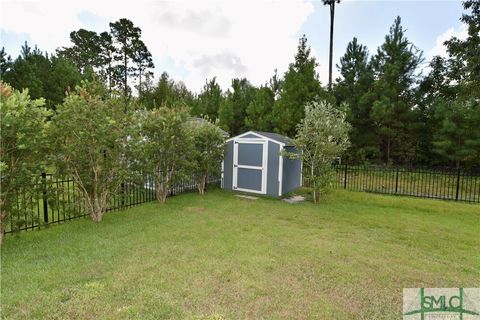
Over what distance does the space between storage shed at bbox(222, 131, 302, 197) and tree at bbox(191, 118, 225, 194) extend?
46 cm

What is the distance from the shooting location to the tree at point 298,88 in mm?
13500

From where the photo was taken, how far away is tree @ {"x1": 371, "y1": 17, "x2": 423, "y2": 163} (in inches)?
536

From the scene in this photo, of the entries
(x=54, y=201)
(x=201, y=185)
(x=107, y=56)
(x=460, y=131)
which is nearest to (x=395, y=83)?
(x=460, y=131)

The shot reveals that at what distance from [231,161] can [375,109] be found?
877cm

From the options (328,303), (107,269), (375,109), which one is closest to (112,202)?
(107,269)

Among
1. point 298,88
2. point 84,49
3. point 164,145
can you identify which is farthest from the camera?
point 84,49

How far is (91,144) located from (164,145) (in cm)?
203

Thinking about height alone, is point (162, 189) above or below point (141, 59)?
below

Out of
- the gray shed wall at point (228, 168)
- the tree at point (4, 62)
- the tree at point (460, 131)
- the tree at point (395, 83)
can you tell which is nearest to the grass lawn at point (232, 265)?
the gray shed wall at point (228, 168)

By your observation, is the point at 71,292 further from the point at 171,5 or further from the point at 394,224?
the point at 171,5

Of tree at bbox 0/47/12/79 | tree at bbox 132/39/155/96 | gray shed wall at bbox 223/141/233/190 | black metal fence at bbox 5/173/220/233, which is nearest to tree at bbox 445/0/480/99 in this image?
gray shed wall at bbox 223/141/233/190

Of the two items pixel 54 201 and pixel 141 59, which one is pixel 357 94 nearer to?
pixel 54 201

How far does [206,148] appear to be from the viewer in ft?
27.8

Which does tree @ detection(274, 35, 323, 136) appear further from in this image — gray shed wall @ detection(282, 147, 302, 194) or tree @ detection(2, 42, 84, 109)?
tree @ detection(2, 42, 84, 109)
